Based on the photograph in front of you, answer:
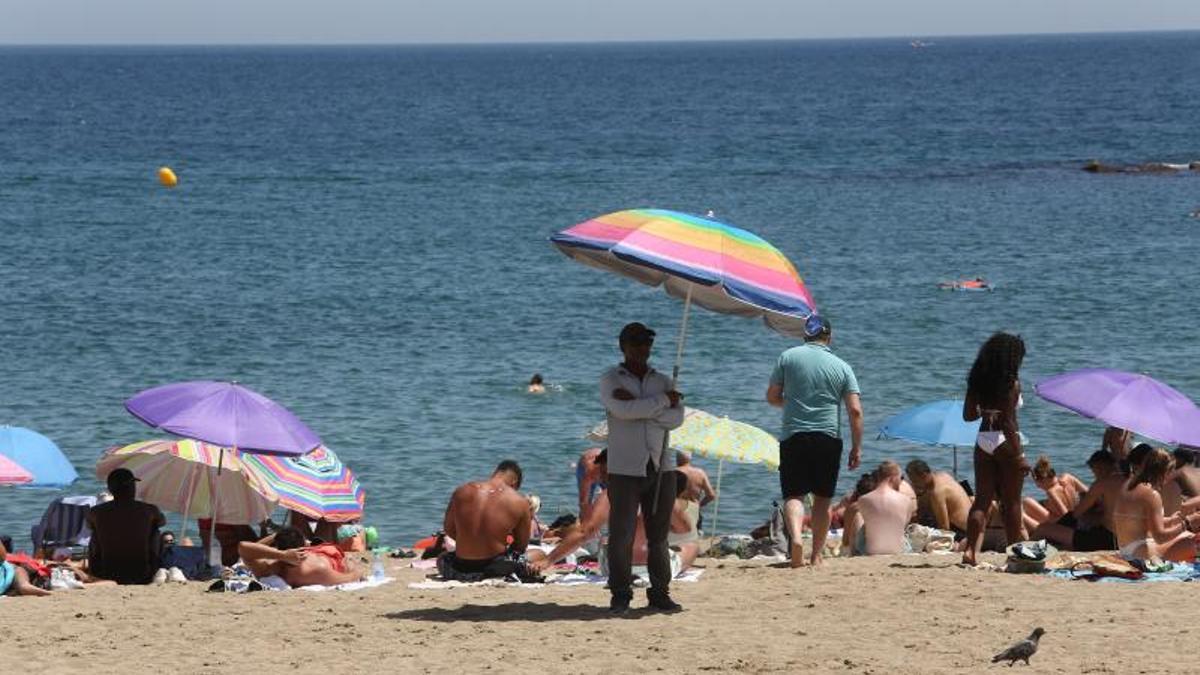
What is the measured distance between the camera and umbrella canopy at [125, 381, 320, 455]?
1180 cm

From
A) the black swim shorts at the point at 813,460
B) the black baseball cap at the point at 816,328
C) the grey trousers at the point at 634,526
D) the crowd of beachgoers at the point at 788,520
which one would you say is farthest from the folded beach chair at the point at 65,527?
the black baseball cap at the point at 816,328

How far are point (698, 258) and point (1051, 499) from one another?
4.68m

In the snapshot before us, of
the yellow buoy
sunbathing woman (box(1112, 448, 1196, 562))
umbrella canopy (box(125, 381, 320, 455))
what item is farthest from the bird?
the yellow buoy

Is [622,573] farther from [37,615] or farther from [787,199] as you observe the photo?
[787,199]

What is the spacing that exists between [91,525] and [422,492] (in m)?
7.02

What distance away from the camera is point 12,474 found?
13.5 metres

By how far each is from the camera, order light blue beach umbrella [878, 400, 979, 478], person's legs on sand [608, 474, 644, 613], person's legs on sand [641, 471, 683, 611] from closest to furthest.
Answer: person's legs on sand [608, 474, 644, 613], person's legs on sand [641, 471, 683, 611], light blue beach umbrella [878, 400, 979, 478]

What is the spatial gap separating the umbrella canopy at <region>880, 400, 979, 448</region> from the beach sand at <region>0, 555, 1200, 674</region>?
12.9 feet

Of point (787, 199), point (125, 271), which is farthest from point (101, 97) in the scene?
point (125, 271)

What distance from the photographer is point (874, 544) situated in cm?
1255

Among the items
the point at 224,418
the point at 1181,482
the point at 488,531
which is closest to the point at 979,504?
the point at 1181,482

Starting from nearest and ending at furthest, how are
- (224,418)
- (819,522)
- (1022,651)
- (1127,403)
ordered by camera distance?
1. (1022,651)
2. (819,522)
3. (224,418)
4. (1127,403)

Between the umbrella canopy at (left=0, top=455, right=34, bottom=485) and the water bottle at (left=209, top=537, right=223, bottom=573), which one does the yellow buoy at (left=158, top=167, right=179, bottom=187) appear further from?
the water bottle at (left=209, top=537, right=223, bottom=573)

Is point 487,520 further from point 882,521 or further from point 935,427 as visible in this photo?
point 935,427
